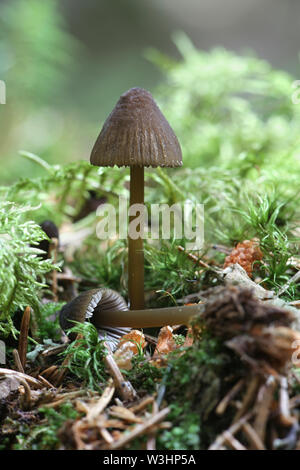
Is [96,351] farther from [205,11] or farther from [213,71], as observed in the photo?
[205,11]

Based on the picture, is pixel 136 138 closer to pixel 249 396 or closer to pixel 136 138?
pixel 136 138

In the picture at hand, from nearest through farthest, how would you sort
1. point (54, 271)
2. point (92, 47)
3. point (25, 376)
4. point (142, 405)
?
point (142, 405) < point (25, 376) < point (54, 271) < point (92, 47)

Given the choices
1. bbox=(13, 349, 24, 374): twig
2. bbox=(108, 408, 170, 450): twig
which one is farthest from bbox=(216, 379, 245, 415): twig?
bbox=(13, 349, 24, 374): twig

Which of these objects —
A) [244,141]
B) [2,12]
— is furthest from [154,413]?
[2,12]

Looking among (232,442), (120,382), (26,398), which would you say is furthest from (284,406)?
(26,398)

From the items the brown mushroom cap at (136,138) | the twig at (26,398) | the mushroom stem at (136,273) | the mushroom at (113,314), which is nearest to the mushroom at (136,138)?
the brown mushroom cap at (136,138)

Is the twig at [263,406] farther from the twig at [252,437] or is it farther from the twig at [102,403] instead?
the twig at [102,403]

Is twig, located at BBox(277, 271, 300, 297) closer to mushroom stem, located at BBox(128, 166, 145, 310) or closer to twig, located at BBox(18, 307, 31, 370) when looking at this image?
mushroom stem, located at BBox(128, 166, 145, 310)
